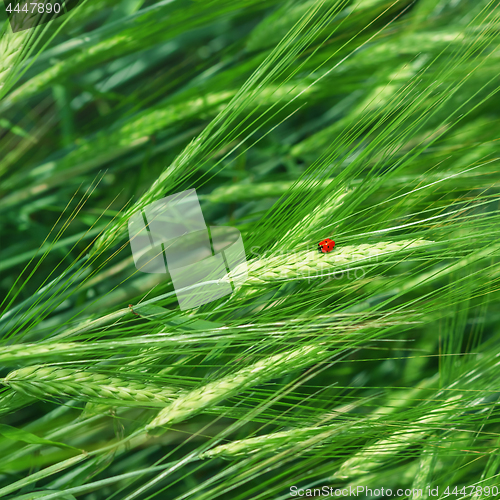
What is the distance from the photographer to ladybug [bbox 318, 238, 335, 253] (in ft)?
1.97

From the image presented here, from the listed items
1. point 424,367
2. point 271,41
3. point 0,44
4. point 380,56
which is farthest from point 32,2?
point 424,367

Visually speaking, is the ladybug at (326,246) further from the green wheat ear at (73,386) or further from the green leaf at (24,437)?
the green leaf at (24,437)

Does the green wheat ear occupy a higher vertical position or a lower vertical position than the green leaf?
higher

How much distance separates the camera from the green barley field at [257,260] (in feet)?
1.97

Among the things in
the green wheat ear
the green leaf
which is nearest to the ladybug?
the green wheat ear

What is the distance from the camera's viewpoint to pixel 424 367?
110 centimetres

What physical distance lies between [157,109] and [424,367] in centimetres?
100

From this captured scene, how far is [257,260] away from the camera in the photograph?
0.63 metres

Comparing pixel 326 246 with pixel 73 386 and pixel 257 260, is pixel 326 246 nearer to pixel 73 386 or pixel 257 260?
pixel 257 260

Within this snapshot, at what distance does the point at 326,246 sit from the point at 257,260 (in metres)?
0.11

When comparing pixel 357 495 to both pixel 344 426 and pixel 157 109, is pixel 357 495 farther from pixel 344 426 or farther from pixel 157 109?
pixel 157 109

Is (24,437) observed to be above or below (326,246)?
below

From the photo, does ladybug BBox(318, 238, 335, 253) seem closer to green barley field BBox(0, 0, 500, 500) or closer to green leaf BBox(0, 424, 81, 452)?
green barley field BBox(0, 0, 500, 500)

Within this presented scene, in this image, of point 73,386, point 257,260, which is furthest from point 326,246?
point 73,386
